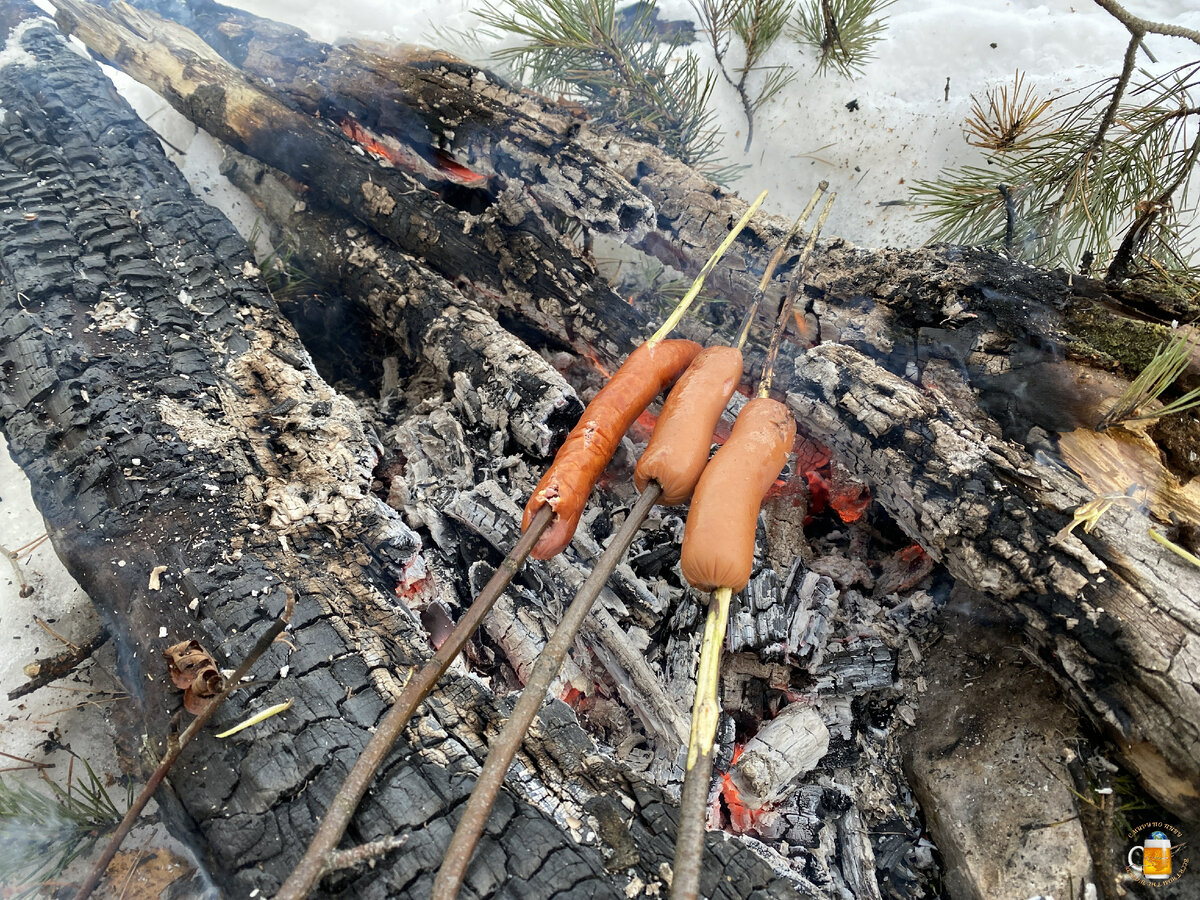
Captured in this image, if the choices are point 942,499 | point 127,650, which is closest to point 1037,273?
A: point 942,499

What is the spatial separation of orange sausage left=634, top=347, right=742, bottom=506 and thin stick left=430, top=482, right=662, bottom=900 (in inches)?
7.2

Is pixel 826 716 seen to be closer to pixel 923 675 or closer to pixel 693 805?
pixel 923 675

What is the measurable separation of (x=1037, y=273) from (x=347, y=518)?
2.59m

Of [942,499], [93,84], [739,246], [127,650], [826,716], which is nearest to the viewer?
[127,650]

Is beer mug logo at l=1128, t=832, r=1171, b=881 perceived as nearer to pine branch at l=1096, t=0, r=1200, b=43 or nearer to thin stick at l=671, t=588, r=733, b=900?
thin stick at l=671, t=588, r=733, b=900

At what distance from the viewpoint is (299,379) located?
2.38m

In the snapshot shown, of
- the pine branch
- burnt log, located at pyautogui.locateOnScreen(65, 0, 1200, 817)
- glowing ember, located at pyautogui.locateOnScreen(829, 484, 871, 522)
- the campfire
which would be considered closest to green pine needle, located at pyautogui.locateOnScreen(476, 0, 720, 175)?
the campfire

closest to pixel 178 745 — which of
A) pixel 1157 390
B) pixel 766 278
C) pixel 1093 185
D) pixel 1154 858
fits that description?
pixel 766 278

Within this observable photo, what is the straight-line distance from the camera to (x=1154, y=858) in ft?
5.57

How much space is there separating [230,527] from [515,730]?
3.61 ft

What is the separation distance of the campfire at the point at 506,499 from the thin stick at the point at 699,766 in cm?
23

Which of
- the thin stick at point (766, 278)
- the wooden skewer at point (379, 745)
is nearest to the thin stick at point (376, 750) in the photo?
the wooden skewer at point (379, 745)

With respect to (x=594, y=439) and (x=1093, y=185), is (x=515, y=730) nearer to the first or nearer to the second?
(x=594, y=439)

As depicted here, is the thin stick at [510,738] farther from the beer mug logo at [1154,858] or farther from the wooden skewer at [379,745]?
the beer mug logo at [1154,858]
